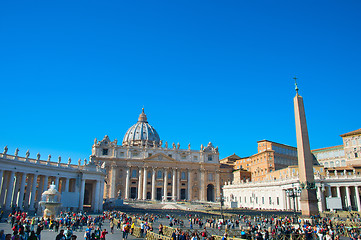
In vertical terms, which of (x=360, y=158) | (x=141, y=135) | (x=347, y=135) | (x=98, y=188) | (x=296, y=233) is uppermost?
(x=141, y=135)

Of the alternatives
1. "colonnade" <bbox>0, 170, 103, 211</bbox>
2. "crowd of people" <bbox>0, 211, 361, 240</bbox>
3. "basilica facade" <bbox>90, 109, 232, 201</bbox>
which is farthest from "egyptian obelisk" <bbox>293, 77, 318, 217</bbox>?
"basilica facade" <bbox>90, 109, 232, 201</bbox>

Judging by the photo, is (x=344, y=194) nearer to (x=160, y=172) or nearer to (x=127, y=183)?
(x=160, y=172)

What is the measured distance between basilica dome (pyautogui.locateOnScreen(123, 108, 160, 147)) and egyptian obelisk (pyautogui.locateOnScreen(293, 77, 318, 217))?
3065 inches

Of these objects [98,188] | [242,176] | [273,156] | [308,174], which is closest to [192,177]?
[242,176]

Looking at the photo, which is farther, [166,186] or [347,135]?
[166,186]

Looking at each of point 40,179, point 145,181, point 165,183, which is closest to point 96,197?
point 40,179

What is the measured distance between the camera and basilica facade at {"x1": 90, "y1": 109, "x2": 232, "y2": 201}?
257 ft

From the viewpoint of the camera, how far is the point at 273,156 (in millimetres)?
69562

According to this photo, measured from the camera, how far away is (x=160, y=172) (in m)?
82.0

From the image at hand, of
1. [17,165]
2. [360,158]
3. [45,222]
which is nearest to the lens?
[45,222]

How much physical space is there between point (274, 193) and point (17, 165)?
39.2m

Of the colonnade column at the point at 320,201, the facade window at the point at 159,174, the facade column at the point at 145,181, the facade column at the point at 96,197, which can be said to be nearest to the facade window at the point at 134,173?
the facade column at the point at 145,181

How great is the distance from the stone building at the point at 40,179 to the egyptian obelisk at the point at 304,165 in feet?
80.8

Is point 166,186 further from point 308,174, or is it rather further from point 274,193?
point 308,174
